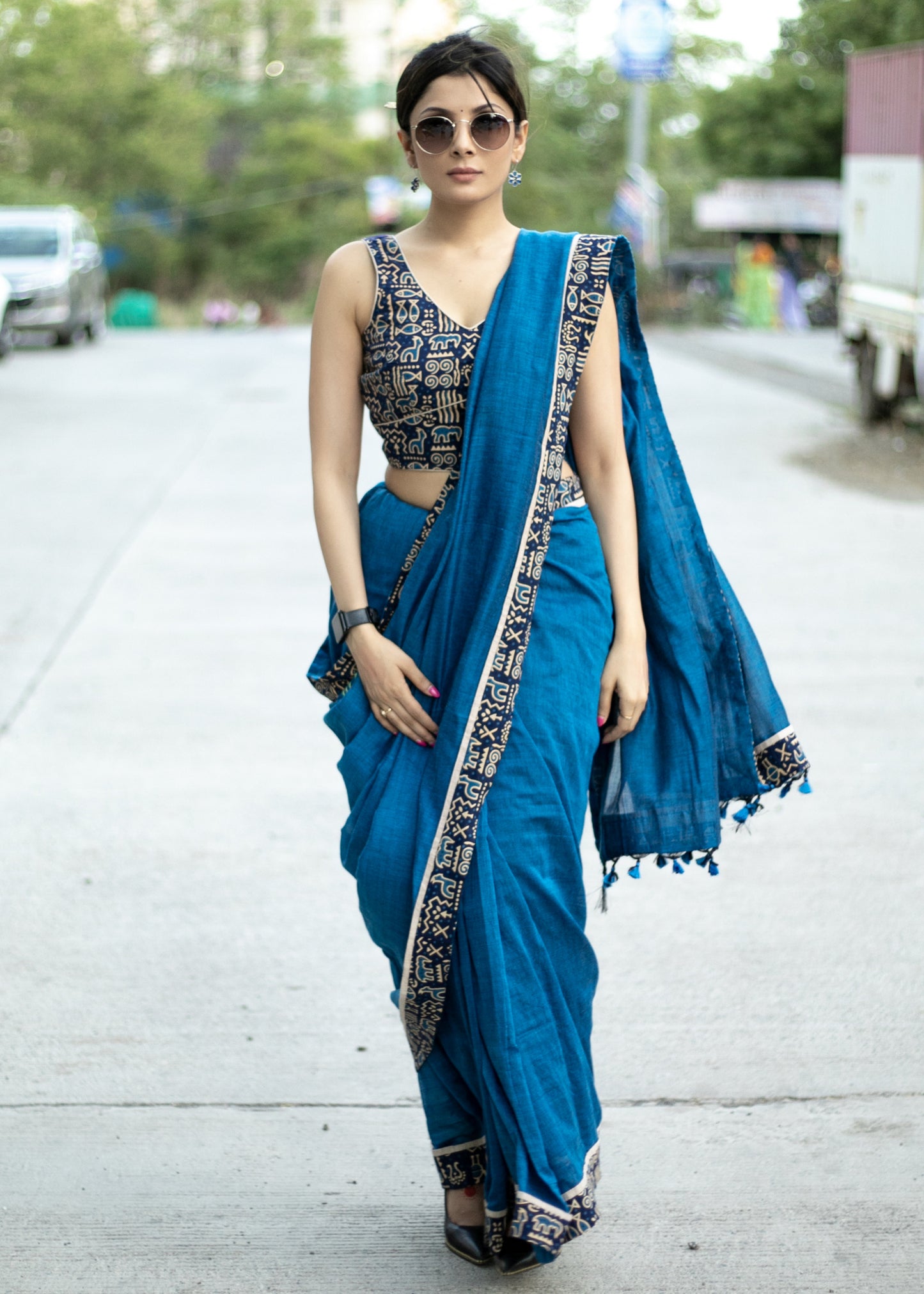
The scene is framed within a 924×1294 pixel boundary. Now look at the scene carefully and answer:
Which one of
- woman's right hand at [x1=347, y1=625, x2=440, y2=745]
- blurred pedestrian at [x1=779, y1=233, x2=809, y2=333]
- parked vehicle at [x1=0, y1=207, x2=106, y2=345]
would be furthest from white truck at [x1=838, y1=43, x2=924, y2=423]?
blurred pedestrian at [x1=779, y1=233, x2=809, y2=333]

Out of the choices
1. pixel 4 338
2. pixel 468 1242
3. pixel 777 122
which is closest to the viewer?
pixel 468 1242

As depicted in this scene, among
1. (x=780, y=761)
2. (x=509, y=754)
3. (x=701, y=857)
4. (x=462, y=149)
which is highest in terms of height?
(x=462, y=149)

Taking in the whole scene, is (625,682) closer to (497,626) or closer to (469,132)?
(497,626)

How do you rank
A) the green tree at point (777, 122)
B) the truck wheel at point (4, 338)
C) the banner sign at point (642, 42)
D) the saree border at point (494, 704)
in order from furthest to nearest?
1. the green tree at point (777, 122)
2. the banner sign at point (642, 42)
3. the truck wheel at point (4, 338)
4. the saree border at point (494, 704)

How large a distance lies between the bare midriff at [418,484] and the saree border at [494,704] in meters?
0.10

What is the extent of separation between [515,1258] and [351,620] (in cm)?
104

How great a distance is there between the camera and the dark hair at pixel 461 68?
234cm

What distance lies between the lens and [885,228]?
1335 centimetres

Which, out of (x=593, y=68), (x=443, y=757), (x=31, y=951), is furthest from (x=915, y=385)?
(x=593, y=68)

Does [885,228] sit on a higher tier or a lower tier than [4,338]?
higher

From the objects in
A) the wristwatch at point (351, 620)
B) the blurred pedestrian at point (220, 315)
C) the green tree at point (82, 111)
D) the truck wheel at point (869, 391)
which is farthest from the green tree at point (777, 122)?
the wristwatch at point (351, 620)

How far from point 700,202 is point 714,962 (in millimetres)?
30485

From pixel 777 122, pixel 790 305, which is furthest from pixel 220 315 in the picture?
pixel 790 305

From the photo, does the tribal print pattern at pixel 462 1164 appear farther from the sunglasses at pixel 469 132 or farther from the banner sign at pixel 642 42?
the banner sign at pixel 642 42
